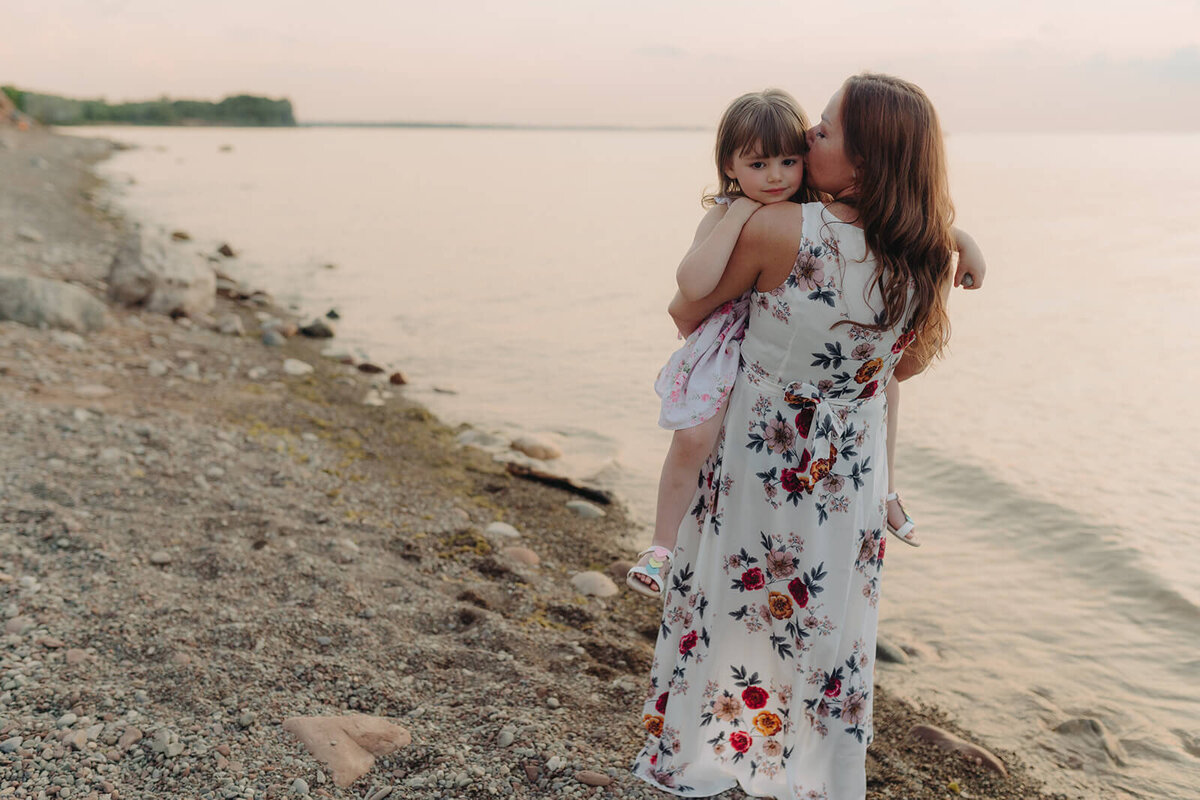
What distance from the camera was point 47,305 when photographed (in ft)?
29.3

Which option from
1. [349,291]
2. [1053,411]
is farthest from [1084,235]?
[349,291]

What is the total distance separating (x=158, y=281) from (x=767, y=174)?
1011 centimetres

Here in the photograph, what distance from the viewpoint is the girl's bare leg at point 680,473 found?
295 centimetres

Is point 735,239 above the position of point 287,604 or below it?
above

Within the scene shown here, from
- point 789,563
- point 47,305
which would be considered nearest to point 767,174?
point 789,563

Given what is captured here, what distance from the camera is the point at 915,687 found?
5.09 meters

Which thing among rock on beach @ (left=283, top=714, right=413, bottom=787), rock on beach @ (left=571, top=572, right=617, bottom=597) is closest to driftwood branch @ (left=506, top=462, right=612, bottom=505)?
rock on beach @ (left=571, top=572, right=617, bottom=597)

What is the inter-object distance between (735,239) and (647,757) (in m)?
1.99

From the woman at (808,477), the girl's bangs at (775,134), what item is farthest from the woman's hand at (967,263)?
the girl's bangs at (775,134)

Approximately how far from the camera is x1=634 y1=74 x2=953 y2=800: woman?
262 centimetres

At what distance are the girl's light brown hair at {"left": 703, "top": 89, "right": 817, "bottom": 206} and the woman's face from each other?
0.04 meters

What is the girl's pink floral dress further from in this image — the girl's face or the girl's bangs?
the girl's bangs

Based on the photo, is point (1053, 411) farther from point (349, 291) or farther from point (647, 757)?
point (349, 291)

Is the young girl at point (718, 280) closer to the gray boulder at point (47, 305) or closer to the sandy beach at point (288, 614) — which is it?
the sandy beach at point (288, 614)
